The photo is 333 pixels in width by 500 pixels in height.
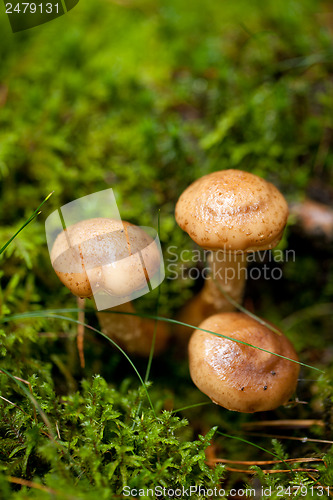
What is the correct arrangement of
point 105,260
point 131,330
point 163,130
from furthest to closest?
point 163,130
point 131,330
point 105,260

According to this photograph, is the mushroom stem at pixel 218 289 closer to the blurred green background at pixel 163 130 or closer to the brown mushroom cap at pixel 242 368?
the blurred green background at pixel 163 130

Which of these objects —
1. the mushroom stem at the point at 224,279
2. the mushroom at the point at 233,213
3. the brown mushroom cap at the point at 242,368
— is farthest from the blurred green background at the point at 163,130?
the mushroom at the point at 233,213

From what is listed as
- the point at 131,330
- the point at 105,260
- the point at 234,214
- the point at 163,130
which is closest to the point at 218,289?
the point at 131,330

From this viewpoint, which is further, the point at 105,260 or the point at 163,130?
the point at 163,130

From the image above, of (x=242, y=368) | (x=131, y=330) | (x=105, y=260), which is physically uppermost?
(x=105, y=260)

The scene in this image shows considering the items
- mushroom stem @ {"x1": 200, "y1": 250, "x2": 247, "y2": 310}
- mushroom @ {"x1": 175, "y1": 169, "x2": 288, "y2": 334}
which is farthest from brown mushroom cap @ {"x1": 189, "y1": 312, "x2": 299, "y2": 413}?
mushroom @ {"x1": 175, "y1": 169, "x2": 288, "y2": 334}

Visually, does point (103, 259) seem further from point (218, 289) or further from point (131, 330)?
point (218, 289)

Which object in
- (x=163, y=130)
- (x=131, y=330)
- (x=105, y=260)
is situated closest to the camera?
(x=105, y=260)
